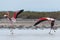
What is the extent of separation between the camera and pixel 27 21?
150 feet

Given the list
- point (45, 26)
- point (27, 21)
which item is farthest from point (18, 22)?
point (45, 26)

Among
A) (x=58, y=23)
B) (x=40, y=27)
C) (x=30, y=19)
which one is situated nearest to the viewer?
(x=40, y=27)

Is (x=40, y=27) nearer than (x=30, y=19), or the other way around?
(x=40, y=27)
